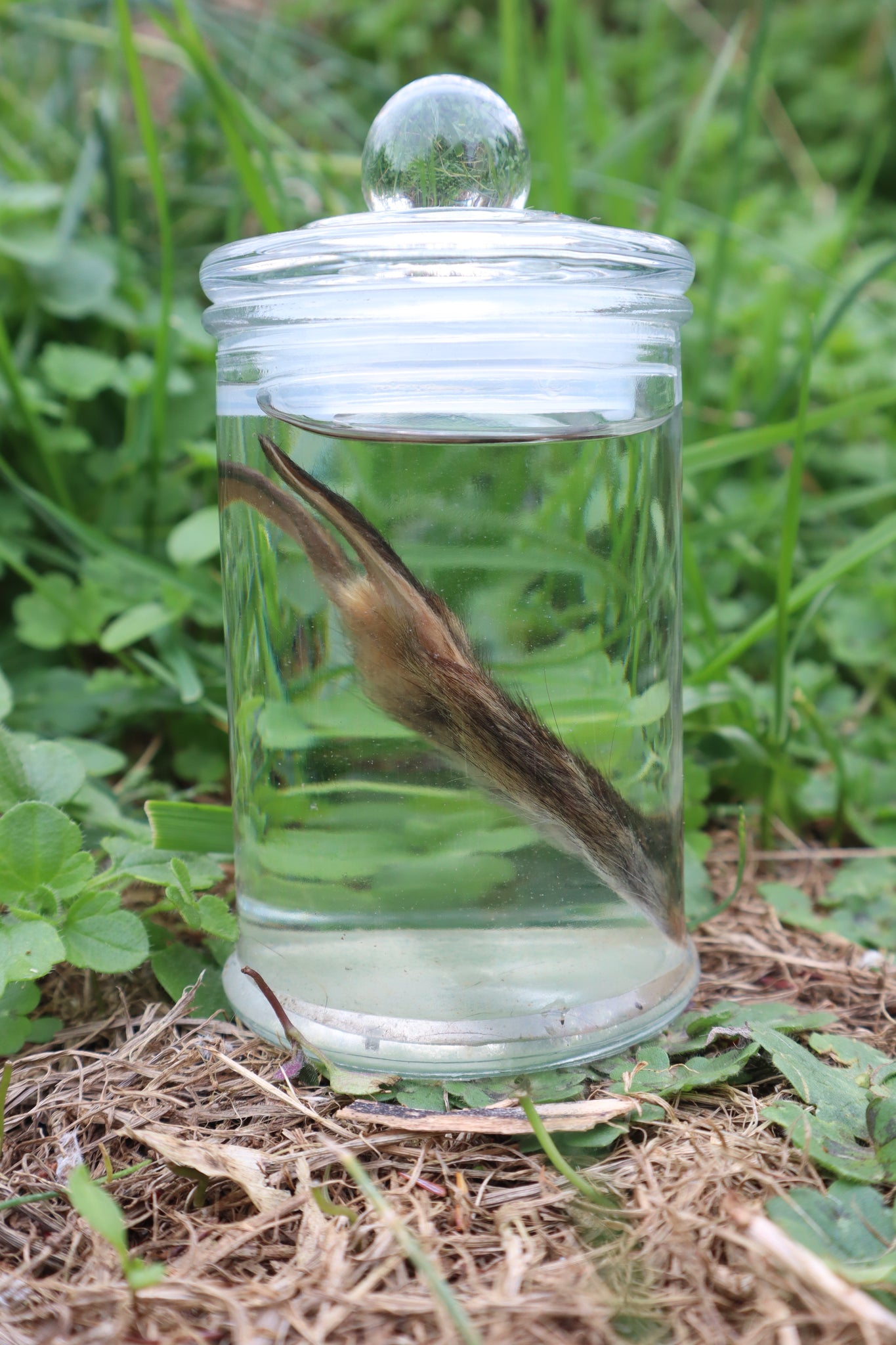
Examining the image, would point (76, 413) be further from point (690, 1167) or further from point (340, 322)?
point (690, 1167)

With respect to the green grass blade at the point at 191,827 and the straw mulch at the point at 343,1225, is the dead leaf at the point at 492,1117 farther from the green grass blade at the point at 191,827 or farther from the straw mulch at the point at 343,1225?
the green grass blade at the point at 191,827

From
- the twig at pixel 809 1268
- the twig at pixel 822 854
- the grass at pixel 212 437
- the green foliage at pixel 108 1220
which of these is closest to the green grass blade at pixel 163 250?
the grass at pixel 212 437

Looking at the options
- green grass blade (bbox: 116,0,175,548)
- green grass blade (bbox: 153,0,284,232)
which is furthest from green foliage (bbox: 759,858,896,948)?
green grass blade (bbox: 153,0,284,232)

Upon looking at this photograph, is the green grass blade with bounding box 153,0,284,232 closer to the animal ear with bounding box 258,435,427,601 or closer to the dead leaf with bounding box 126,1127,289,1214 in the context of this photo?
the animal ear with bounding box 258,435,427,601

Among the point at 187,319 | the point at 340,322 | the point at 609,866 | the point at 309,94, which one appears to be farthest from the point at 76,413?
the point at 309,94

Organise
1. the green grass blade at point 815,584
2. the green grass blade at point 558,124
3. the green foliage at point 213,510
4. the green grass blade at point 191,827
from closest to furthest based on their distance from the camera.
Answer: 1. the green foliage at point 213,510
2. the green grass blade at point 191,827
3. the green grass blade at point 815,584
4. the green grass blade at point 558,124

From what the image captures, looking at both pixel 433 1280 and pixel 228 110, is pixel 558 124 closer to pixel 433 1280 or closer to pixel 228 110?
pixel 228 110

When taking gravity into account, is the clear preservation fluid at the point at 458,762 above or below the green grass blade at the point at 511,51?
below

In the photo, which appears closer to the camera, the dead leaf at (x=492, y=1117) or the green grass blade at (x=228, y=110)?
the dead leaf at (x=492, y=1117)
